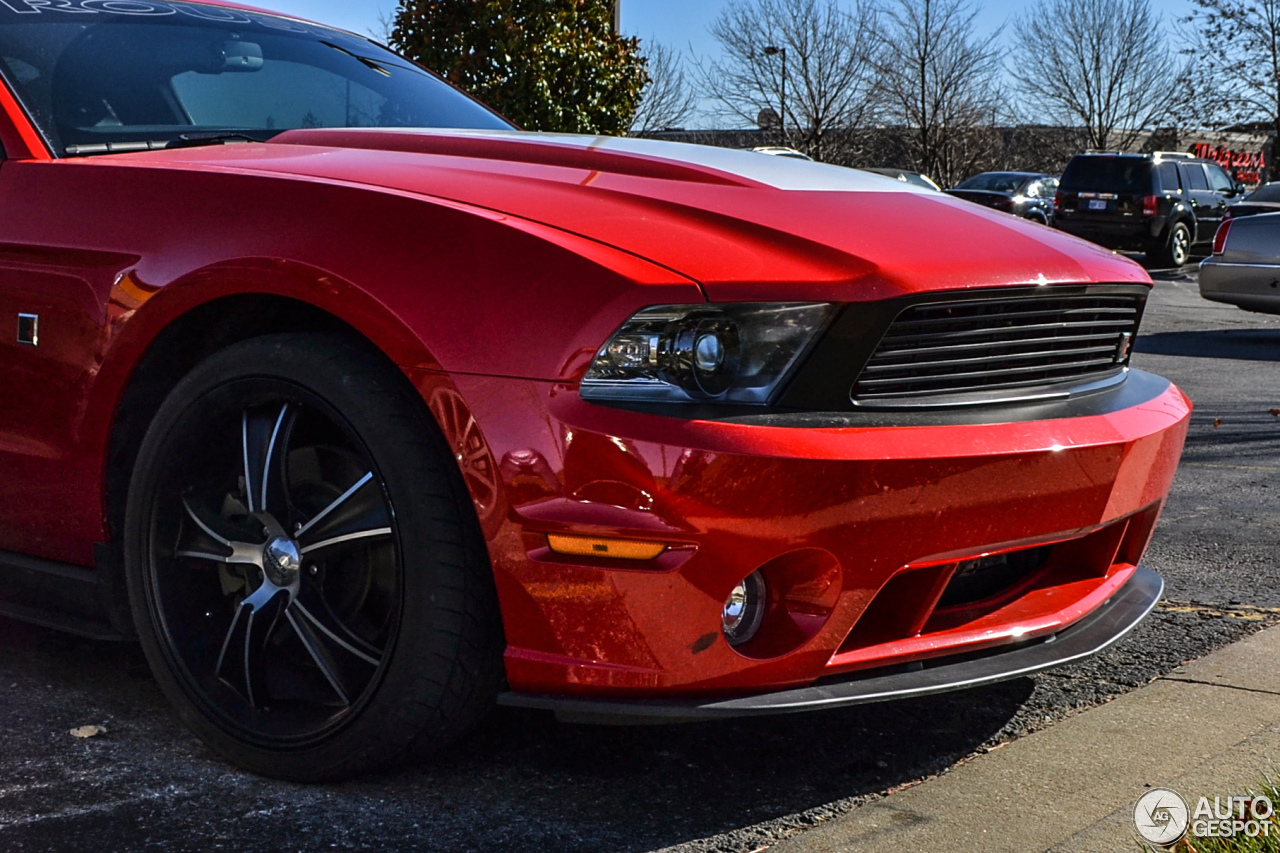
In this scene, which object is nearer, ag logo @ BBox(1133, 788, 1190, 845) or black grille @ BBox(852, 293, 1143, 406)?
ag logo @ BBox(1133, 788, 1190, 845)

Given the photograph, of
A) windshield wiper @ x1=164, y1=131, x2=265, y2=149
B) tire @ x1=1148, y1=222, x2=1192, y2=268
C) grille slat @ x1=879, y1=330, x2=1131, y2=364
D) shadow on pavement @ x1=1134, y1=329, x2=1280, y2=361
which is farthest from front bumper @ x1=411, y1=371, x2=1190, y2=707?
tire @ x1=1148, y1=222, x2=1192, y2=268

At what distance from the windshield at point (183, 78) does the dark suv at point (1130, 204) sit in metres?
19.7

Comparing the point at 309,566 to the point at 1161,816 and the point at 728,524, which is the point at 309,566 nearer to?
the point at 728,524

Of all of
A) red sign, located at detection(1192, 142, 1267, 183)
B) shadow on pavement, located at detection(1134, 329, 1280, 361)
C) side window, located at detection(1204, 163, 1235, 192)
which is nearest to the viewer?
shadow on pavement, located at detection(1134, 329, 1280, 361)

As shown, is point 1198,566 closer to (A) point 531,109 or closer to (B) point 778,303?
(B) point 778,303

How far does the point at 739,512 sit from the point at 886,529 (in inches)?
10.8

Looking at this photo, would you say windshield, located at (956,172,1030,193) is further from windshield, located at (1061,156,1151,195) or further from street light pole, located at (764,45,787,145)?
street light pole, located at (764,45,787,145)

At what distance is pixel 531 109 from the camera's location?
12859 millimetres

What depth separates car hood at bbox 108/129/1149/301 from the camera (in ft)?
7.75

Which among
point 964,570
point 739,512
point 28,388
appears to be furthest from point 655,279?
point 28,388

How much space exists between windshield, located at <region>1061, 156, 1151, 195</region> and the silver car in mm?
10886

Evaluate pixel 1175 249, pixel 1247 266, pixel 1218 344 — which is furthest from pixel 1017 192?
pixel 1218 344

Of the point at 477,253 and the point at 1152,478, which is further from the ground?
the point at 477,253

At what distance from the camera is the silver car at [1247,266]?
11.3 meters
